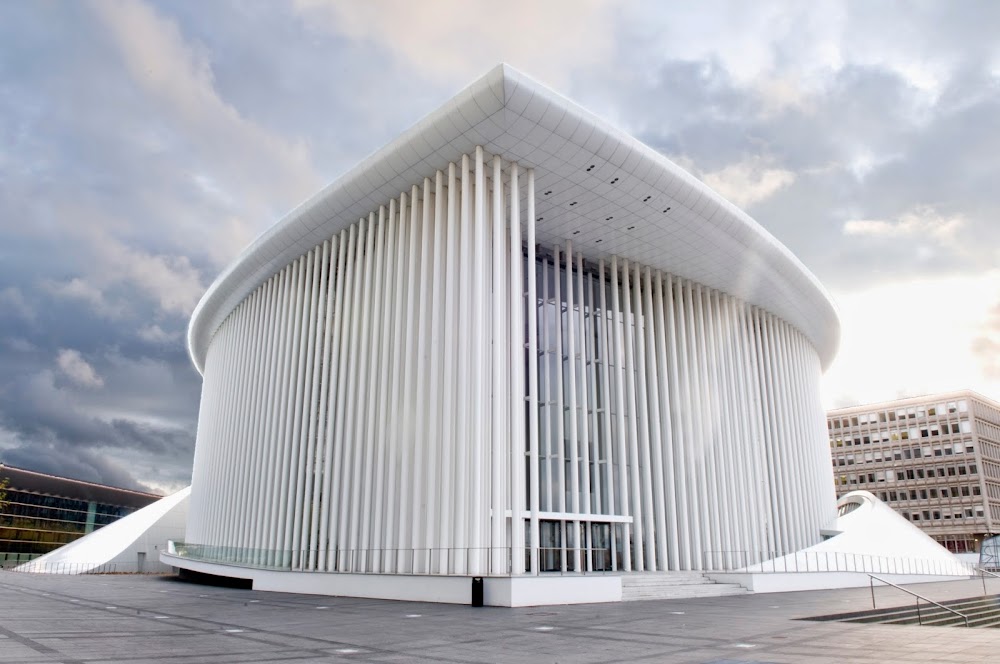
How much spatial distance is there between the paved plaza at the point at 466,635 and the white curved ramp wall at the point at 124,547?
107ft

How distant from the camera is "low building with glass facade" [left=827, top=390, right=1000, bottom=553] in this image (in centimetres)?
7338

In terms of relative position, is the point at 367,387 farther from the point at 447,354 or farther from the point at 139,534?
the point at 139,534

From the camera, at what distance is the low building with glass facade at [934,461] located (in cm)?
7338

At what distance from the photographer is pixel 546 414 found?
83.1 ft

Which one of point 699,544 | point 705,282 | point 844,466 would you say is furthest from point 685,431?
point 844,466

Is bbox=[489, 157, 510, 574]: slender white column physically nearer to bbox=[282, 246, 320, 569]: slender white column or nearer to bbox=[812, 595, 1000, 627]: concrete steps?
bbox=[812, 595, 1000, 627]: concrete steps

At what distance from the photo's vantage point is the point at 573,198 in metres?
24.2

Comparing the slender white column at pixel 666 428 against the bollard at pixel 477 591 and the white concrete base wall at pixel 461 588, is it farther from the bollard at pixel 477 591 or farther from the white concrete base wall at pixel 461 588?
the bollard at pixel 477 591

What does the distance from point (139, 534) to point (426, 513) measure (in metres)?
34.6

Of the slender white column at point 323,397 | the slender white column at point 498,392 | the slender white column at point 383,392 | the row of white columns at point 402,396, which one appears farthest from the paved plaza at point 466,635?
the slender white column at point 323,397

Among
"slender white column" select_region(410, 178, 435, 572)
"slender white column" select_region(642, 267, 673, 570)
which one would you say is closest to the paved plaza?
"slender white column" select_region(410, 178, 435, 572)

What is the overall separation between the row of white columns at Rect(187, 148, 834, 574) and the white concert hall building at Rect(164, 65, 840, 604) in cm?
9

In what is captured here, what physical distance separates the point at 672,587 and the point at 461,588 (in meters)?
6.98

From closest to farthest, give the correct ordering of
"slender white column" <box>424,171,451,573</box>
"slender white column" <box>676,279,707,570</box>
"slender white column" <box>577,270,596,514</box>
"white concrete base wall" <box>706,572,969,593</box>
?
"slender white column" <box>424,171,451,573</box> < "white concrete base wall" <box>706,572,969,593</box> < "slender white column" <box>577,270,596,514</box> < "slender white column" <box>676,279,707,570</box>
